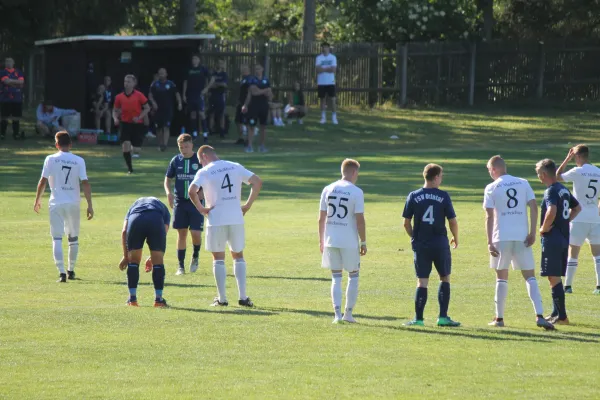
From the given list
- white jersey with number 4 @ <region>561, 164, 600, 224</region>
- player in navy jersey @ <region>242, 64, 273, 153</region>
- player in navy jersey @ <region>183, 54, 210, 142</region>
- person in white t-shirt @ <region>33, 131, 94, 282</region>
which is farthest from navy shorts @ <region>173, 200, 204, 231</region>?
player in navy jersey @ <region>183, 54, 210, 142</region>

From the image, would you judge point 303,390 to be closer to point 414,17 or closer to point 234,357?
point 234,357

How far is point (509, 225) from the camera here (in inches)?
487

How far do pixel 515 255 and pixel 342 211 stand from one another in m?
1.92

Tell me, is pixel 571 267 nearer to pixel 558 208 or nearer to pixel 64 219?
pixel 558 208

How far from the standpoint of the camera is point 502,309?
12641mm

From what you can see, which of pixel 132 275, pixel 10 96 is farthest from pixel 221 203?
pixel 10 96

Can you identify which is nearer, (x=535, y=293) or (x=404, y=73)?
(x=535, y=293)

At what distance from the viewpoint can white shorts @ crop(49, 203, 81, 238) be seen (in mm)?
15969

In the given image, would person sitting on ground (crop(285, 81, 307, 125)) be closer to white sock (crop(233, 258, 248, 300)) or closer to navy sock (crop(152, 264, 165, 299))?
white sock (crop(233, 258, 248, 300))

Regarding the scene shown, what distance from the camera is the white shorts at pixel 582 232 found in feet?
48.9

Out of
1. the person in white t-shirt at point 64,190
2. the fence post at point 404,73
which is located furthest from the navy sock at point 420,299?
the fence post at point 404,73

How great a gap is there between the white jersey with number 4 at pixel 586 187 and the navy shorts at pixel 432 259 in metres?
3.02

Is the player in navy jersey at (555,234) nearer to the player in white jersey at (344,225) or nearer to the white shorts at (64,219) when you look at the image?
the player in white jersey at (344,225)

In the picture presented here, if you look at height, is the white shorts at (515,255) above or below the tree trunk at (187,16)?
below
